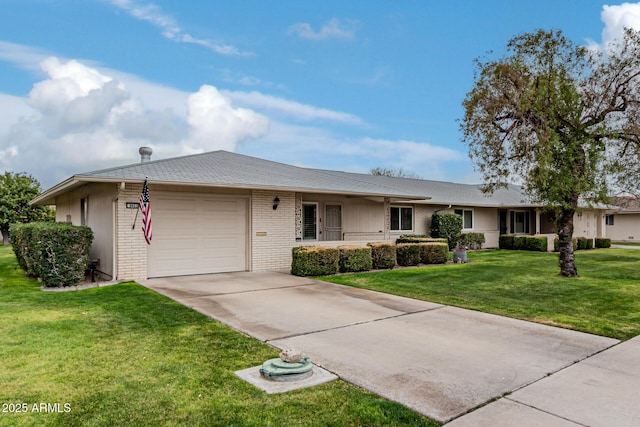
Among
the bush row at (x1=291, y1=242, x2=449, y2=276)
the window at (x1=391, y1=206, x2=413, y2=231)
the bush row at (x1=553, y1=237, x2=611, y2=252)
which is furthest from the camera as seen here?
the bush row at (x1=553, y1=237, x2=611, y2=252)

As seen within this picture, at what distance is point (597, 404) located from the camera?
11.9 feet

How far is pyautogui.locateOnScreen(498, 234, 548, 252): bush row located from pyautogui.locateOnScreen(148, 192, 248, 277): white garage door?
53.6 ft

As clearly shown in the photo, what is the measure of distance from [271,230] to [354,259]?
272cm

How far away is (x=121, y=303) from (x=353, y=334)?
461cm

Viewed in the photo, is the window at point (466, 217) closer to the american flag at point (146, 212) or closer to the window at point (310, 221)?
the window at point (310, 221)

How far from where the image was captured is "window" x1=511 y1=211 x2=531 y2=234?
25.7m

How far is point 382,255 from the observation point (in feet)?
44.8

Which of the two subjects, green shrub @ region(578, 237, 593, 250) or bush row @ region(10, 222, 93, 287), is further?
green shrub @ region(578, 237, 593, 250)

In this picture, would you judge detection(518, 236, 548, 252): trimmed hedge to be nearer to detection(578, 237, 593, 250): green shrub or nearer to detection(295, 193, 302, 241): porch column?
detection(578, 237, 593, 250): green shrub

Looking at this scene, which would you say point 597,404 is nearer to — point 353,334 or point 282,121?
point 353,334

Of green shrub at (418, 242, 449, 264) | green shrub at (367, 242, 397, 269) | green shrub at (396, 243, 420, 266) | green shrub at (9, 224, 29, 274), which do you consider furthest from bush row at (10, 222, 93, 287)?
green shrub at (418, 242, 449, 264)

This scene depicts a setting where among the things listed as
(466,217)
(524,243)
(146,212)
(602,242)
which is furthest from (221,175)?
(602,242)

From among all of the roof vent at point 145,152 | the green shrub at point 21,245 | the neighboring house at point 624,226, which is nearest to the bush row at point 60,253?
the green shrub at point 21,245

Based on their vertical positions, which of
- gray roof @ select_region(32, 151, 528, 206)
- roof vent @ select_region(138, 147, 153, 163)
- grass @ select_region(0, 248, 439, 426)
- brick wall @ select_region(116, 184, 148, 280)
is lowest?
grass @ select_region(0, 248, 439, 426)
